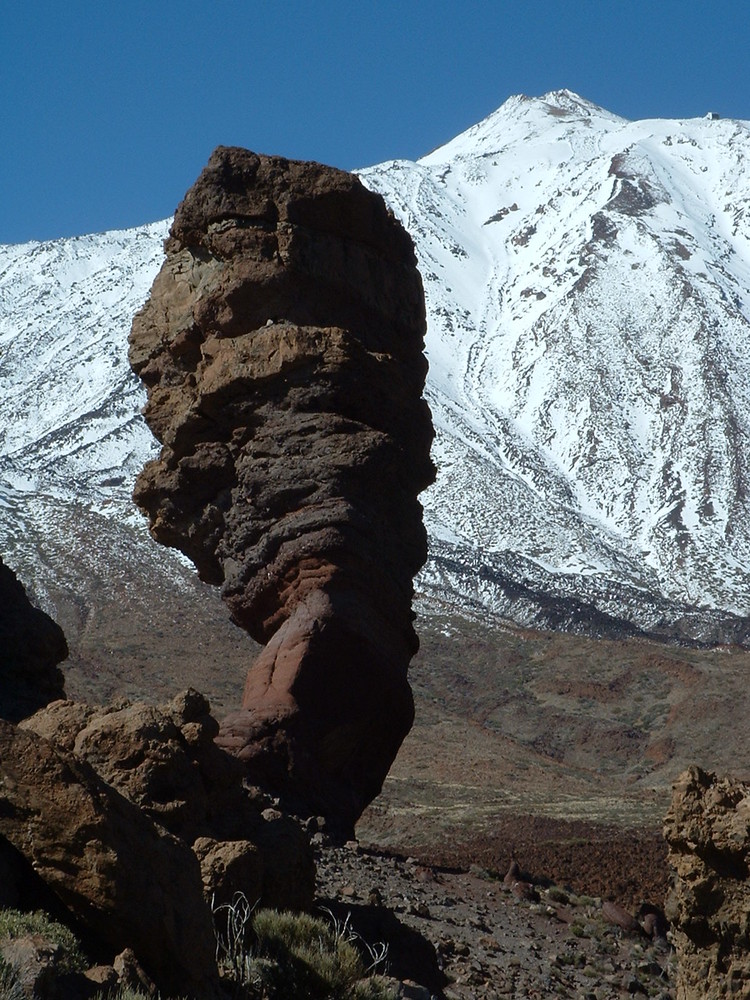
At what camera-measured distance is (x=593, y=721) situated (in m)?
50.1

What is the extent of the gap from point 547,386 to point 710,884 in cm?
12689

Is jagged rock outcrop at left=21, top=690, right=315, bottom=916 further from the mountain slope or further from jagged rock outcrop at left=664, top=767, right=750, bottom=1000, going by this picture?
the mountain slope

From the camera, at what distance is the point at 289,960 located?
7773mm

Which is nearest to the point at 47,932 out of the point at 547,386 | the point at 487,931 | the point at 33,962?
the point at 33,962

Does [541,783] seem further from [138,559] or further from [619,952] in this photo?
[138,559]

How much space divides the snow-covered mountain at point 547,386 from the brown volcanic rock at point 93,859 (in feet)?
160

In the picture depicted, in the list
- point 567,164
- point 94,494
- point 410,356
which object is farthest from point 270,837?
point 567,164

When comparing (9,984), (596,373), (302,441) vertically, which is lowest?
(9,984)

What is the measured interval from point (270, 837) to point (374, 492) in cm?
916

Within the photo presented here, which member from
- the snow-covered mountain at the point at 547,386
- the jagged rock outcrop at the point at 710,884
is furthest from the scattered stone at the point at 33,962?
the snow-covered mountain at the point at 547,386

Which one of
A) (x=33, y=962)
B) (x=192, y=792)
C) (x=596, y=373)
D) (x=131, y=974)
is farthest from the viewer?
(x=596, y=373)

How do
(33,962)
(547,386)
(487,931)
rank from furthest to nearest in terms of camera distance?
1. (547,386)
2. (487,931)
3. (33,962)

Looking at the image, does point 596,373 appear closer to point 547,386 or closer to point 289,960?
point 547,386

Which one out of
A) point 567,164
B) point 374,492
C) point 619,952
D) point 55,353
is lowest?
point 619,952
